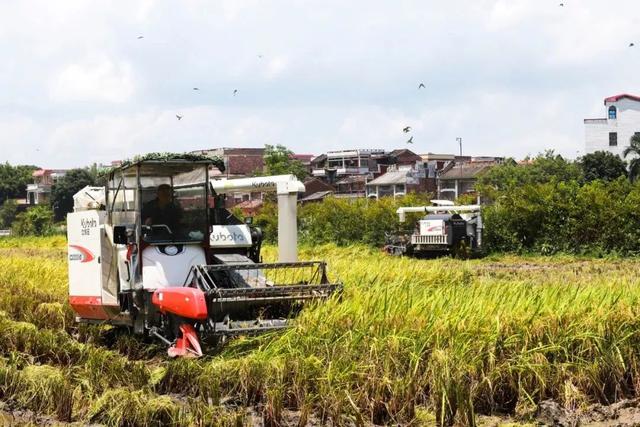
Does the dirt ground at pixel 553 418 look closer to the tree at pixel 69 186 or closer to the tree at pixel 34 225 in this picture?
the tree at pixel 34 225

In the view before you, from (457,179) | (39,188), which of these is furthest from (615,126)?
(39,188)

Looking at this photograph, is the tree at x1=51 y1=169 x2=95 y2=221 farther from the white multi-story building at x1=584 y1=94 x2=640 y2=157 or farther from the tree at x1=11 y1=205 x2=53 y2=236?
the white multi-story building at x1=584 y1=94 x2=640 y2=157

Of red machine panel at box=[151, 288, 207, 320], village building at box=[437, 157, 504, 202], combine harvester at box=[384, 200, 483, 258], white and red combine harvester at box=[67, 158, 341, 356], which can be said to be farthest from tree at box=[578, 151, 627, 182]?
red machine panel at box=[151, 288, 207, 320]

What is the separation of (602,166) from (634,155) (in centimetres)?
363

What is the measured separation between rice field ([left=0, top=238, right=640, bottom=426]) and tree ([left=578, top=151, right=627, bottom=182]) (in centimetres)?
5343

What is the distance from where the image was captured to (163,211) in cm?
980

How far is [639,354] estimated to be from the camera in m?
7.40

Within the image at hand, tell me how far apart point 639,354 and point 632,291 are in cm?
196

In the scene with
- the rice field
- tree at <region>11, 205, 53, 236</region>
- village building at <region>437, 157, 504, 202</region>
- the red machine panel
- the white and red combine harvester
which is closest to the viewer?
the rice field

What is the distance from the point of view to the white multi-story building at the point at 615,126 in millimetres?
67062

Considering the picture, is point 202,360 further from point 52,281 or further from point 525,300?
point 52,281


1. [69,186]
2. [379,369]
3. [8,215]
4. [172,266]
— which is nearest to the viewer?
[379,369]

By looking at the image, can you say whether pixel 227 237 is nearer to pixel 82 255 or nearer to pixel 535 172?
pixel 82 255

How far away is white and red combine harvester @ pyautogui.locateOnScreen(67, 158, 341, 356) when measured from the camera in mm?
8969
